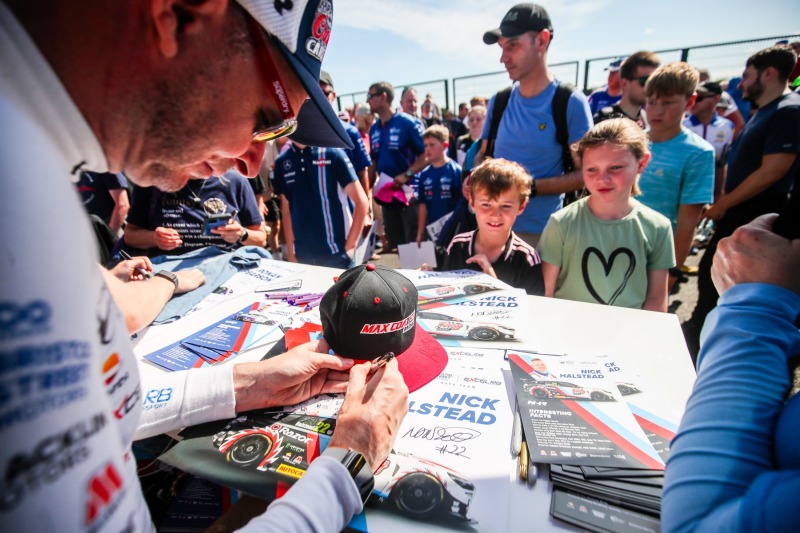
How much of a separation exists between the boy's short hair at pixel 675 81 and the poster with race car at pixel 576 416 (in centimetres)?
225

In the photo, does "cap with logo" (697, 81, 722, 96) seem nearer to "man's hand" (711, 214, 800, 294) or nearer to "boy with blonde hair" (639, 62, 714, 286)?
"boy with blonde hair" (639, 62, 714, 286)

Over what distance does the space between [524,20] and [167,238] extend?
8.10 feet

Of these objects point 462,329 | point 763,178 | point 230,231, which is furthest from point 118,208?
point 763,178

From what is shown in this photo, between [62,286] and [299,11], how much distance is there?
553 mm

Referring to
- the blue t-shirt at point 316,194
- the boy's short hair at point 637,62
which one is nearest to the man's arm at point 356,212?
the blue t-shirt at point 316,194

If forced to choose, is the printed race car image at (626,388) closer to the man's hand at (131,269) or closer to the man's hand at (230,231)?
the man's hand at (131,269)

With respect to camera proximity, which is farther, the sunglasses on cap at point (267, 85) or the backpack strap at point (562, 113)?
the backpack strap at point (562, 113)

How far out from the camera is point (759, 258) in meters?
0.71

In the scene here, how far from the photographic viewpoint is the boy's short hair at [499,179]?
1977 mm

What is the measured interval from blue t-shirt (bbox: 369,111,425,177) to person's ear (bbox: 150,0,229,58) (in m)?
4.38

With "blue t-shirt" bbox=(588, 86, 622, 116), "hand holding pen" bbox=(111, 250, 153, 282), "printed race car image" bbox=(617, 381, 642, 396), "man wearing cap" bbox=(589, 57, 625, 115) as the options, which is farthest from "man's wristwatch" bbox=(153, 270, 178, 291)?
"blue t-shirt" bbox=(588, 86, 622, 116)

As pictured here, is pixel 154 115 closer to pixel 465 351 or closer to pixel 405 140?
pixel 465 351

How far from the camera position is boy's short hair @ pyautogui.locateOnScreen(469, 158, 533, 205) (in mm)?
1977

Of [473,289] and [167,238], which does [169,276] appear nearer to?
[167,238]
